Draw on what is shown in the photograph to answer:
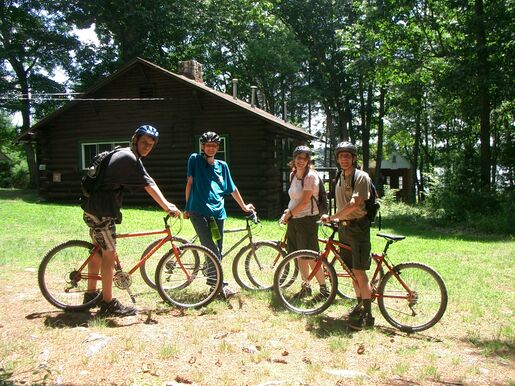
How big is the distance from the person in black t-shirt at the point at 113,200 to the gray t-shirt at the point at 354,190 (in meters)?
1.74

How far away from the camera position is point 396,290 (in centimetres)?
502

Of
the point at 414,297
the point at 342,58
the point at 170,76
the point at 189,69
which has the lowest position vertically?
the point at 414,297

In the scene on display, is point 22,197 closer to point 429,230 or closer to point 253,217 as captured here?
point 429,230

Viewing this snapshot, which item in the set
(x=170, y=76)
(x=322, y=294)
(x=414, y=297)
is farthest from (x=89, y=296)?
(x=170, y=76)

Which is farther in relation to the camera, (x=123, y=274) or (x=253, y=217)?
(x=253, y=217)

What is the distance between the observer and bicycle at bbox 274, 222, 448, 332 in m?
4.80

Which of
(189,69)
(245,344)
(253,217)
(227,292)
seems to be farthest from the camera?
(189,69)

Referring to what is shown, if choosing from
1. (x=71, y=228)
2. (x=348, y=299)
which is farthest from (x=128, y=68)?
(x=348, y=299)

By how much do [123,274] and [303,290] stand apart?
2054 millimetres

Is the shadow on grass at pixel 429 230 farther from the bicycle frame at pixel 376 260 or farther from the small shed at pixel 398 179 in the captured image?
the small shed at pixel 398 179

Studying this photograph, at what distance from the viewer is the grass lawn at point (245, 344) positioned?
3.74 m

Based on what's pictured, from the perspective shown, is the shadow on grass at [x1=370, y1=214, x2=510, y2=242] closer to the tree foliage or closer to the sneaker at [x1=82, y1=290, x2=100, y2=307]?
the tree foliage

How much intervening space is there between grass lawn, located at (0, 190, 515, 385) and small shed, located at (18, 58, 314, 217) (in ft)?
34.9

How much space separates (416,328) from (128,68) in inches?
616
